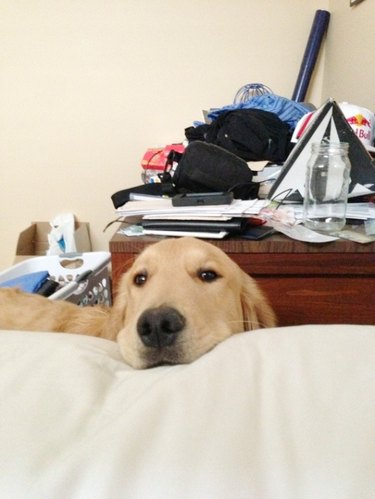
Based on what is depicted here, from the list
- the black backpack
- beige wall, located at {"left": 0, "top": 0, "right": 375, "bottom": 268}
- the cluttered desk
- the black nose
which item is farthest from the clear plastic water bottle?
beige wall, located at {"left": 0, "top": 0, "right": 375, "bottom": 268}

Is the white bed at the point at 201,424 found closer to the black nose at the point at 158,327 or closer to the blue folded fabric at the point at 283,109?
the black nose at the point at 158,327

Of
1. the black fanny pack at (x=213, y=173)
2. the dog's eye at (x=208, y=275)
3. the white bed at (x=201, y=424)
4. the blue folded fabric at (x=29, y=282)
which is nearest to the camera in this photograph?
the white bed at (x=201, y=424)

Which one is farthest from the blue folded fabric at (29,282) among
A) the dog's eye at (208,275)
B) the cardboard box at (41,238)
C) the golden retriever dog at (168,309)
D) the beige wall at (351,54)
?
the beige wall at (351,54)

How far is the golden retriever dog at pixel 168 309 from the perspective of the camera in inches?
27.2

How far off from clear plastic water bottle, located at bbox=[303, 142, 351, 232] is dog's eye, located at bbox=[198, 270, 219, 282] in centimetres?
34

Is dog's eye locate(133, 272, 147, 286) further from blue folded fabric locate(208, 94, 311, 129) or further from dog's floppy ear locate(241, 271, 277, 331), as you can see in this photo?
blue folded fabric locate(208, 94, 311, 129)

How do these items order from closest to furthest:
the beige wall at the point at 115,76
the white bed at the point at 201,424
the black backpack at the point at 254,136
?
the white bed at the point at 201,424
the black backpack at the point at 254,136
the beige wall at the point at 115,76

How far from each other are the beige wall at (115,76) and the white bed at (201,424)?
2090mm

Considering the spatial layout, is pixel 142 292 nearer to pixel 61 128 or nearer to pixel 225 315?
pixel 225 315

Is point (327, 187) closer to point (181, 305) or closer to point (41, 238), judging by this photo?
point (181, 305)

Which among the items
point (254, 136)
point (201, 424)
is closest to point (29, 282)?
point (254, 136)

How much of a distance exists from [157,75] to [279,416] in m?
2.39

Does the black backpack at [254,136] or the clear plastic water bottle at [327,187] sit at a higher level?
the black backpack at [254,136]

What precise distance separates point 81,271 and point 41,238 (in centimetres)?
127
